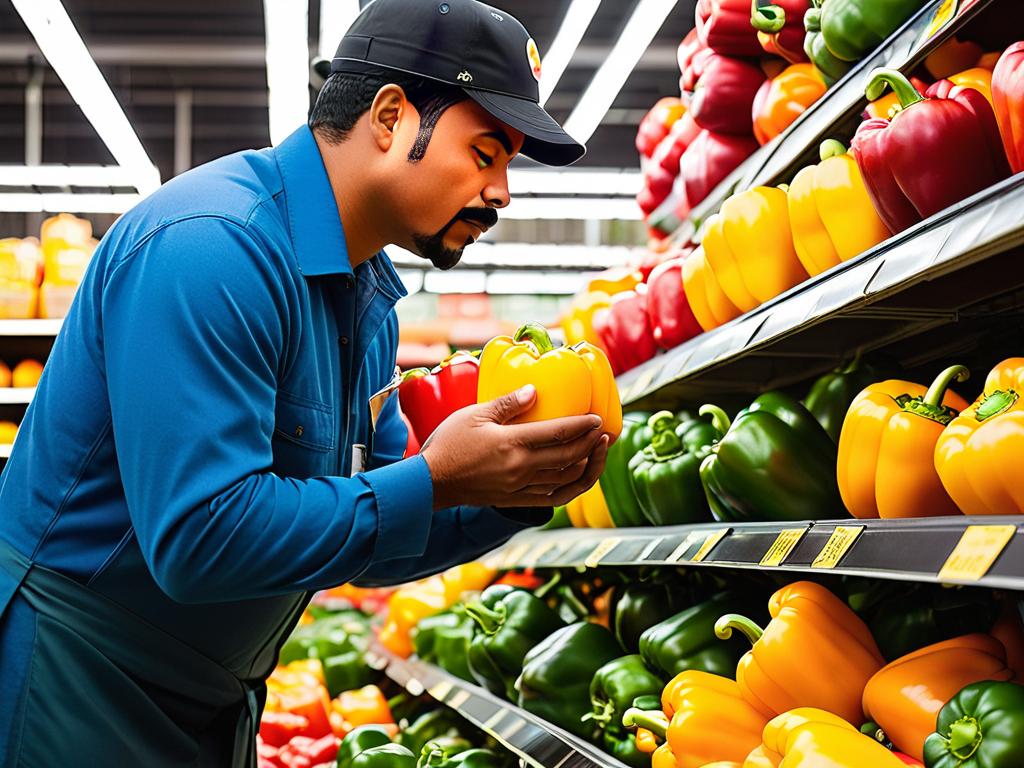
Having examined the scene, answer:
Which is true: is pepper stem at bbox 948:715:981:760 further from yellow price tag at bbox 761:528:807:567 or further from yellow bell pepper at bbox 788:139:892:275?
yellow bell pepper at bbox 788:139:892:275

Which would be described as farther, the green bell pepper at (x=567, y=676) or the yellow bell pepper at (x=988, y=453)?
the green bell pepper at (x=567, y=676)

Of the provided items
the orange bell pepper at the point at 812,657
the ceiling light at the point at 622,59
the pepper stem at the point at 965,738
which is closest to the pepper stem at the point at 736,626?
the orange bell pepper at the point at 812,657

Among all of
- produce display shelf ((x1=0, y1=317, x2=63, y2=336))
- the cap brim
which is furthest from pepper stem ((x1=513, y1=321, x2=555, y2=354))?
produce display shelf ((x1=0, y1=317, x2=63, y2=336))

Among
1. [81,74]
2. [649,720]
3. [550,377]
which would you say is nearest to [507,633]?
[649,720]

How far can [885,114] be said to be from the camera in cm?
195

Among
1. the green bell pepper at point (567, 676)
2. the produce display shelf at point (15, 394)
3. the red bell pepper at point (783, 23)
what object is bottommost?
the produce display shelf at point (15, 394)

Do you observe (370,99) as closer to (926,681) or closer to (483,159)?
(483,159)

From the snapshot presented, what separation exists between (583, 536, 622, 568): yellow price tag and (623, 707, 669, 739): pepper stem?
341 millimetres

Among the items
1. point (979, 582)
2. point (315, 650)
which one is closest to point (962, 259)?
point (979, 582)

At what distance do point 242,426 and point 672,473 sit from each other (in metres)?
1.14

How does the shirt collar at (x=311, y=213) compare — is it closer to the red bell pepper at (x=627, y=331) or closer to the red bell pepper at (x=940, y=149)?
the red bell pepper at (x=940, y=149)

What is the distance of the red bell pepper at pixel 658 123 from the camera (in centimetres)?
360

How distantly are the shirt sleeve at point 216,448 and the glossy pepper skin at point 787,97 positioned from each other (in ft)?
4.35

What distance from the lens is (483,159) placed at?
173 centimetres
